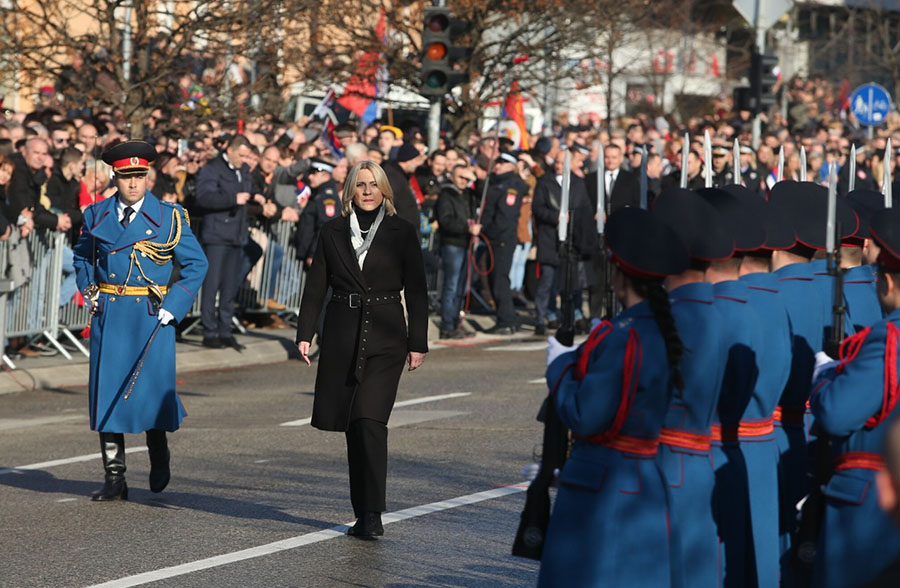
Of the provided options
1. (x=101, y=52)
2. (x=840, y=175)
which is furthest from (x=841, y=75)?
(x=101, y=52)

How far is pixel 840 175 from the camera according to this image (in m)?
21.8

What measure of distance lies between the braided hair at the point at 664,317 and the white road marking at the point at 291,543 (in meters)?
3.19

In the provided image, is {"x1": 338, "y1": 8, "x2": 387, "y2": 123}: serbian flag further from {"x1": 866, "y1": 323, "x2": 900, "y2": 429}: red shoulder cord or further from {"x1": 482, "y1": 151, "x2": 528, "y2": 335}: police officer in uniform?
{"x1": 866, "y1": 323, "x2": 900, "y2": 429}: red shoulder cord

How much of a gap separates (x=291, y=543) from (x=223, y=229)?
856 cm

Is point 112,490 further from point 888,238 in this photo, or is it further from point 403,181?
point 403,181

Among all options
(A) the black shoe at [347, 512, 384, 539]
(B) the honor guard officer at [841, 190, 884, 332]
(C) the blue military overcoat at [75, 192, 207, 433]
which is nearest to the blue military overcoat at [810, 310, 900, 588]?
(B) the honor guard officer at [841, 190, 884, 332]

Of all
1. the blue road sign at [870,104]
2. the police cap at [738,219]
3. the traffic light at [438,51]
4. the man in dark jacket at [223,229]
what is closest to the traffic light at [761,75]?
the traffic light at [438,51]

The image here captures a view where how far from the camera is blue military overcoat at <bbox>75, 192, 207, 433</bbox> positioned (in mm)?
9750

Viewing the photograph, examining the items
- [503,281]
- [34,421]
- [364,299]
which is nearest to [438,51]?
[503,281]

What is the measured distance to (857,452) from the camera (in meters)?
5.36

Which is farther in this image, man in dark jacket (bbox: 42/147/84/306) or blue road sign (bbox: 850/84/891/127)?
blue road sign (bbox: 850/84/891/127)

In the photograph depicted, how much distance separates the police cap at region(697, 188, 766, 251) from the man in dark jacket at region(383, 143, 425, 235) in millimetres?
8899

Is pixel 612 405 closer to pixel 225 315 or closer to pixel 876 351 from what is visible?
pixel 876 351

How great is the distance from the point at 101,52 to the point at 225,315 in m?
4.00
